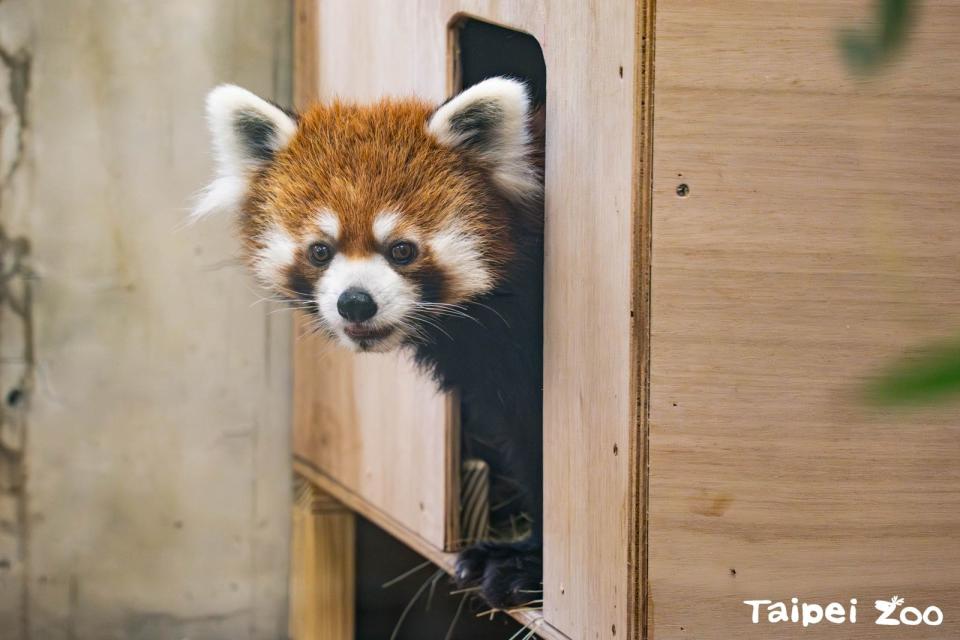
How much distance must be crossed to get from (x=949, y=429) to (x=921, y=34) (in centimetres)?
36

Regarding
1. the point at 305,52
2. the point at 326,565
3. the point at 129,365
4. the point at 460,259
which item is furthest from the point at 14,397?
the point at 460,259

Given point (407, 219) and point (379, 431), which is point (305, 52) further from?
point (407, 219)

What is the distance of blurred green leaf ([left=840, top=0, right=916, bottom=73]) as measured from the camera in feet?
0.72

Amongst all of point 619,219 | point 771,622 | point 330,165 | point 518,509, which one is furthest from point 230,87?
point 771,622

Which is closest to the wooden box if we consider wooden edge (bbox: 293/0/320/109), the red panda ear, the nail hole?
the red panda ear

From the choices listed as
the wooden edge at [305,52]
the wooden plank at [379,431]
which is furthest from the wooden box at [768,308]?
the wooden edge at [305,52]

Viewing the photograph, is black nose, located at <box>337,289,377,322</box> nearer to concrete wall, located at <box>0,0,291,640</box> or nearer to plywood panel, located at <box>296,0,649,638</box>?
plywood panel, located at <box>296,0,649,638</box>

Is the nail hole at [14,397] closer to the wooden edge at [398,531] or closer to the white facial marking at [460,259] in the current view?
the wooden edge at [398,531]

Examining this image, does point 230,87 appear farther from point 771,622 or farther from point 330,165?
point 771,622

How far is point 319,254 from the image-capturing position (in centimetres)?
116

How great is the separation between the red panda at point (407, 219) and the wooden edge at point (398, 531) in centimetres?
20

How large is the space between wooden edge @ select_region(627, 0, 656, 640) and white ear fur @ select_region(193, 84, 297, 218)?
0.45 m

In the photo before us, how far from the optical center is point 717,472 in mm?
935

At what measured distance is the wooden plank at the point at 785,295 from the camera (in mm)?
916
